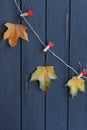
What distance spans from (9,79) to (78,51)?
0.91 ft

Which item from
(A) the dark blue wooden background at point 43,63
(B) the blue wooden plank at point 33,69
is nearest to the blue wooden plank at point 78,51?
(A) the dark blue wooden background at point 43,63

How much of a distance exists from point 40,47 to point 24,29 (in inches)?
3.6

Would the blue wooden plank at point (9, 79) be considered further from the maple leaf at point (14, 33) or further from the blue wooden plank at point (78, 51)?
the blue wooden plank at point (78, 51)

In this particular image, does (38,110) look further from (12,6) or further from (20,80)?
(12,6)

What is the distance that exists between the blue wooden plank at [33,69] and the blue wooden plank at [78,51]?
0.36 feet

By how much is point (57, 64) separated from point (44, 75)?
68 mm

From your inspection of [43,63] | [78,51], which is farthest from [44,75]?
[78,51]

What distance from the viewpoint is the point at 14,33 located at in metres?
1.02

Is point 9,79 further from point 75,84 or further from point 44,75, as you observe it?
point 75,84

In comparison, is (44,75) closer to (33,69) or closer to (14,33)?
(33,69)

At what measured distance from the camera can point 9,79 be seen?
1.08 meters

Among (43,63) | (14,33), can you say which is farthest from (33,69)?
(14,33)

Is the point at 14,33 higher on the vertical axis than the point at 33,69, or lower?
higher

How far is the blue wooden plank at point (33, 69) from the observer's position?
1.06m
